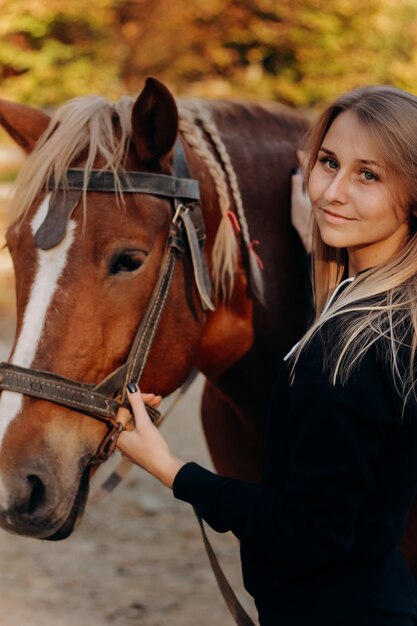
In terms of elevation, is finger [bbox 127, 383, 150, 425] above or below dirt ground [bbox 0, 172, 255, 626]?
above

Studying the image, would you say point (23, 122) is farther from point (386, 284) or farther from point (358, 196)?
point (386, 284)

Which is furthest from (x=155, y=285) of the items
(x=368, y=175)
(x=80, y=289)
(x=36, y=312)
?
(x=368, y=175)

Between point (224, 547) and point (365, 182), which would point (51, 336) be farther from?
point (224, 547)

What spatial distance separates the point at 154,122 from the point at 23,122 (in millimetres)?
450

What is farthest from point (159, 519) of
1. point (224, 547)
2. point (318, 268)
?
point (318, 268)

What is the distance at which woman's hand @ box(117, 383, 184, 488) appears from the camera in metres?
1.70

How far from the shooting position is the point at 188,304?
222cm

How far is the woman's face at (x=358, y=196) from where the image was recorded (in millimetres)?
1561

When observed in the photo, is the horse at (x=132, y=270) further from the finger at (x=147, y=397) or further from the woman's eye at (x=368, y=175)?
the woman's eye at (x=368, y=175)

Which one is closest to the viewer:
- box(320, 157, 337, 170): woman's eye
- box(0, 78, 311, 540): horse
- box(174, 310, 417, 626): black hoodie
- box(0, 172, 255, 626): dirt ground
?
box(174, 310, 417, 626): black hoodie

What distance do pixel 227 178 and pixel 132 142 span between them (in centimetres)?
36

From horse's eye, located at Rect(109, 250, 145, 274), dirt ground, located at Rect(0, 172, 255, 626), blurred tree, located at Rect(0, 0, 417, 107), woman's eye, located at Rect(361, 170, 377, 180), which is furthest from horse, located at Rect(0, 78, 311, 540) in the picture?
blurred tree, located at Rect(0, 0, 417, 107)

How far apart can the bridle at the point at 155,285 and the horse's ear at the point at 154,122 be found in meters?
0.07

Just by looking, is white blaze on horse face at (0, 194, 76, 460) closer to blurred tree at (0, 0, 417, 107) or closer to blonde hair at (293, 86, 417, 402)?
blonde hair at (293, 86, 417, 402)
